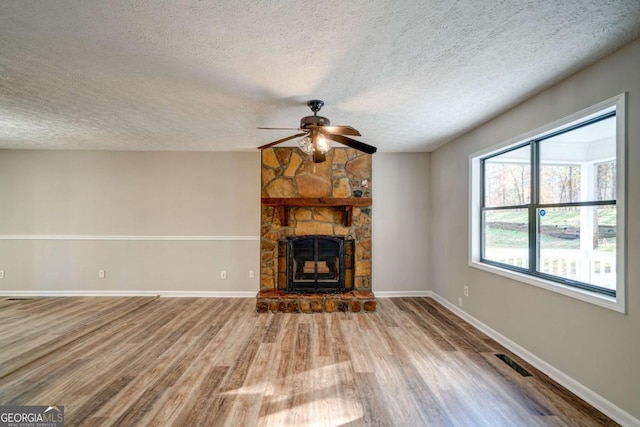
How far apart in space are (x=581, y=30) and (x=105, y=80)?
343 cm

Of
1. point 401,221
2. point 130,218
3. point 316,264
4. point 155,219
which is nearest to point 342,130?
point 316,264

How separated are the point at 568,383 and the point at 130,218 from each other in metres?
5.97

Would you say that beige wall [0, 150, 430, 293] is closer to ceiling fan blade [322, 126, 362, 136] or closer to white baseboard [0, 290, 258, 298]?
white baseboard [0, 290, 258, 298]

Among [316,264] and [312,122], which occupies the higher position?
[312,122]

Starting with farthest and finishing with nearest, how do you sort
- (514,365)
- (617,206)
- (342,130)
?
(514,365) < (342,130) < (617,206)

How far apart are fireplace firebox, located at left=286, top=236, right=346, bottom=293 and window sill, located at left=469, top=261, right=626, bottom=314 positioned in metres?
2.07

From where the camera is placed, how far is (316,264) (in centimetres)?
423

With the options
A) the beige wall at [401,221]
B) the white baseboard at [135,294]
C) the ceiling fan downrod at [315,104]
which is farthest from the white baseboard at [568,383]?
the white baseboard at [135,294]

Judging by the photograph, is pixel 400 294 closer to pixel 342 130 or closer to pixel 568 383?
pixel 568 383

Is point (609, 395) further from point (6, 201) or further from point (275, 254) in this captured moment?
point (6, 201)

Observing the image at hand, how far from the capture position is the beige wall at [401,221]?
469 cm

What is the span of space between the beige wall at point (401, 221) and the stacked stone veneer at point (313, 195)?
1.20 feet

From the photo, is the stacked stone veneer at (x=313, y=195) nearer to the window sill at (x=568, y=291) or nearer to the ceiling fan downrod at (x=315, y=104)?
the ceiling fan downrod at (x=315, y=104)

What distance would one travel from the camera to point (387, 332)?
3.20m
